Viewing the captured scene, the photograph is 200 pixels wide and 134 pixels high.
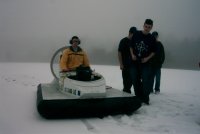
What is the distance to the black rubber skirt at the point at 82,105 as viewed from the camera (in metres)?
4.89

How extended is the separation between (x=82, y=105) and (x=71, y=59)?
5.62 feet

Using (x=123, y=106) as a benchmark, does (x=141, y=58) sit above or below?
above

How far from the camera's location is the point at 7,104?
20.0 ft

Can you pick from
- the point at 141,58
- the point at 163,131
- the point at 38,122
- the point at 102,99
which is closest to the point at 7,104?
the point at 38,122

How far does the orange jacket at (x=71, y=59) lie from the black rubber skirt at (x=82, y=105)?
955 millimetres

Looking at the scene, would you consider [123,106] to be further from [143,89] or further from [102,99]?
[143,89]

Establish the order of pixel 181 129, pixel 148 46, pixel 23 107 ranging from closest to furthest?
pixel 181 129, pixel 23 107, pixel 148 46

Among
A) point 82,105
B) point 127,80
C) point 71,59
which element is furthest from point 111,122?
point 127,80

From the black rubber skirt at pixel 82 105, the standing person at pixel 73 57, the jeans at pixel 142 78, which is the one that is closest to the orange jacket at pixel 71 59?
the standing person at pixel 73 57

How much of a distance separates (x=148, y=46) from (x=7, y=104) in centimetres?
298

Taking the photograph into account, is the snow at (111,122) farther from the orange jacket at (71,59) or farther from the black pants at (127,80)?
the black pants at (127,80)

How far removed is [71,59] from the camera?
258 inches

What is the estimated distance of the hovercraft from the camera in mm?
4930

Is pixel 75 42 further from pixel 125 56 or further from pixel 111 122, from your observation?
pixel 111 122
